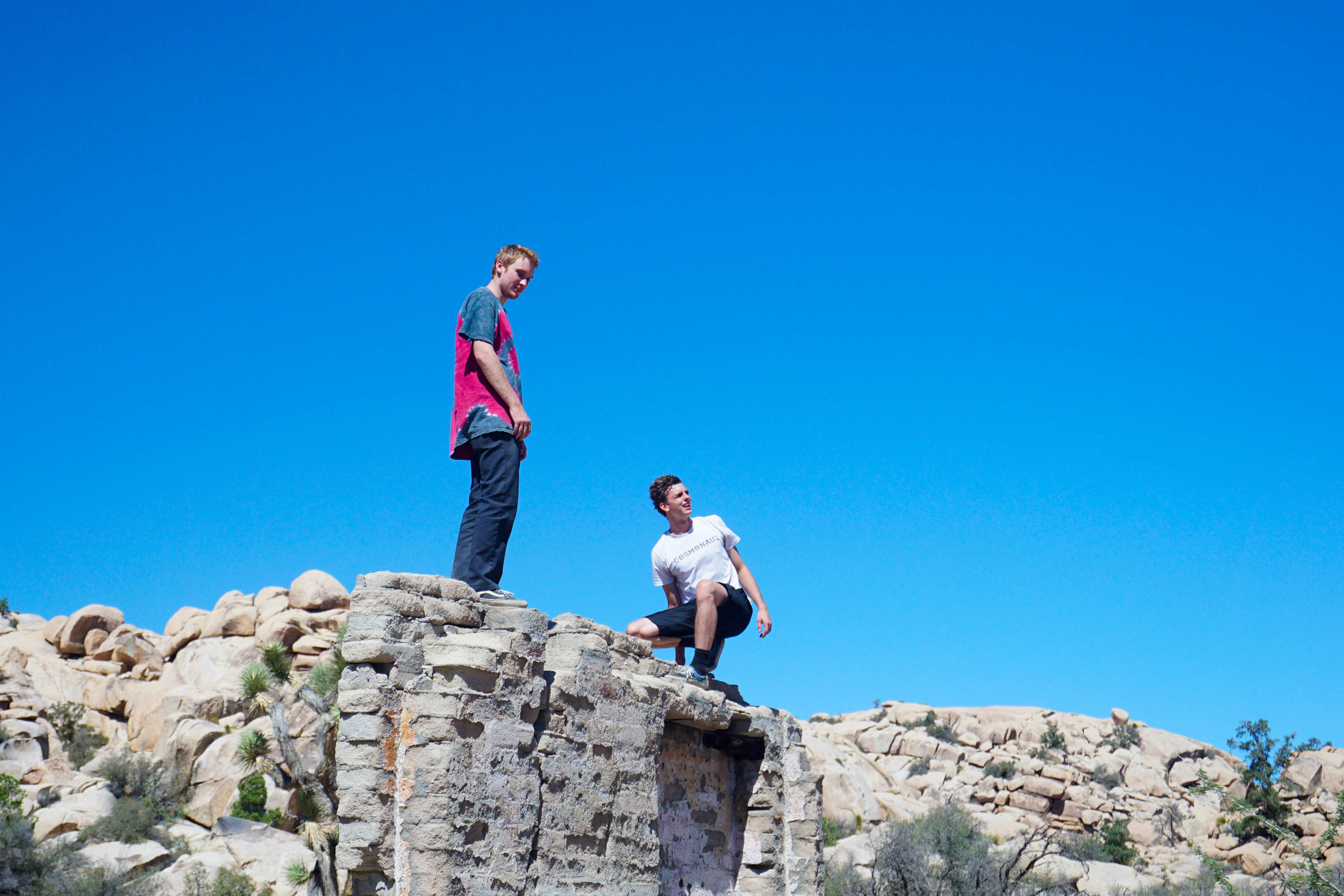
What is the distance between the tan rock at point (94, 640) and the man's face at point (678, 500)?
21790mm

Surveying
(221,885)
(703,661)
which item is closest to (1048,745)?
(221,885)

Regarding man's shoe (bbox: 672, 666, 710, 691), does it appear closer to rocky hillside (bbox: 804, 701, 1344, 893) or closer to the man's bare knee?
the man's bare knee

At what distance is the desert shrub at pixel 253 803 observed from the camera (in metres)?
19.6

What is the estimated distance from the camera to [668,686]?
23.0 ft

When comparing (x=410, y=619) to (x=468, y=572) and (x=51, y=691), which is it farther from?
(x=51, y=691)

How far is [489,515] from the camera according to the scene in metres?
6.20

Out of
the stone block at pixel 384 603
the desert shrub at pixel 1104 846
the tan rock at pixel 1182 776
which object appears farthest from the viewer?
the tan rock at pixel 1182 776

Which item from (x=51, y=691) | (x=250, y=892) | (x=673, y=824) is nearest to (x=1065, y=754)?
(x=250, y=892)

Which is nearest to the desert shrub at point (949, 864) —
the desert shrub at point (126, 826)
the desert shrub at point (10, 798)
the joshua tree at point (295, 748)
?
the joshua tree at point (295, 748)

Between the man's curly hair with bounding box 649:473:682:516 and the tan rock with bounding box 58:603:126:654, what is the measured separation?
21935 mm

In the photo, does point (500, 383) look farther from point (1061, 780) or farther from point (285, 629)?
point (1061, 780)

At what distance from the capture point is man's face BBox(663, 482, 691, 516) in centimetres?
773

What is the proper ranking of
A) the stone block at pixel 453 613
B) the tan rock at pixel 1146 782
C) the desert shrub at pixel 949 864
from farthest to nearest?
the tan rock at pixel 1146 782 < the desert shrub at pixel 949 864 < the stone block at pixel 453 613

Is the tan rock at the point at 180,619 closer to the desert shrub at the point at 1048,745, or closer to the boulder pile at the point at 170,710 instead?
the boulder pile at the point at 170,710
